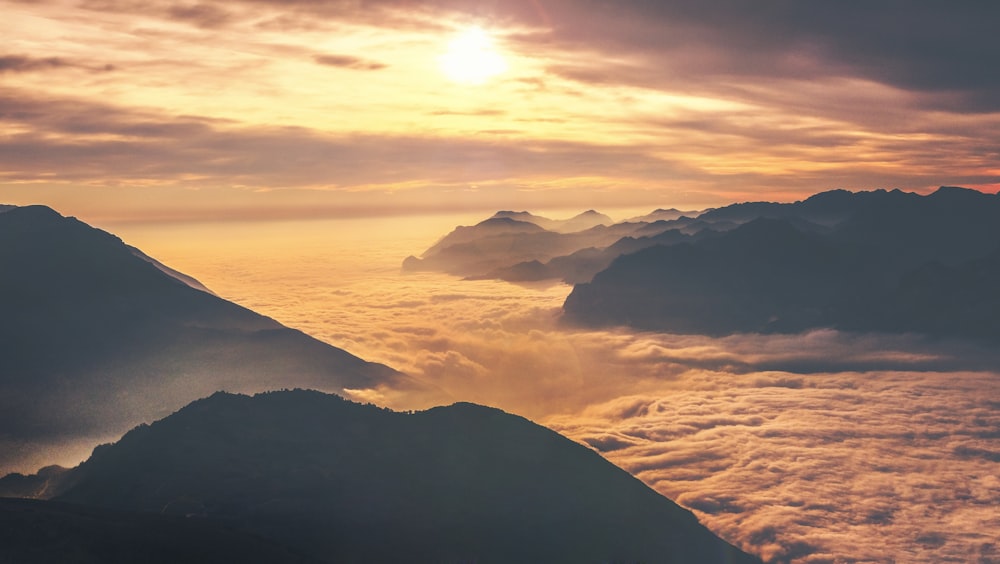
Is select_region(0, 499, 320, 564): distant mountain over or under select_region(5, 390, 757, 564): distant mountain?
over

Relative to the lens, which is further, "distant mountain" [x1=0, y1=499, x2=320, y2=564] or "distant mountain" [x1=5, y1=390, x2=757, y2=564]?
"distant mountain" [x1=5, y1=390, x2=757, y2=564]

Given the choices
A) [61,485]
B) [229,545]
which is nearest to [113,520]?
[229,545]

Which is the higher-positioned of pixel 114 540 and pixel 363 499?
pixel 114 540

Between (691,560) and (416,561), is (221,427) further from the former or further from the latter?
(691,560)

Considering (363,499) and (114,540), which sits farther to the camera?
(363,499)

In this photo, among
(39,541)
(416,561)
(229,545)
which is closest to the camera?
(39,541)
